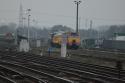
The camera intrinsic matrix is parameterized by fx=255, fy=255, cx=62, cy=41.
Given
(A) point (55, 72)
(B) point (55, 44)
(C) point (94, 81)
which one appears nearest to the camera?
(C) point (94, 81)

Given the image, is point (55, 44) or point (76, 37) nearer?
point (76, 37)

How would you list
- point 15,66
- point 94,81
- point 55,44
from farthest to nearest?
point 55,44 → point 15,66 → point 94,81

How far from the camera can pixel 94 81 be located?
34.0ft

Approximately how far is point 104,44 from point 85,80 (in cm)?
3604

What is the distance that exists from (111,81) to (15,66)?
285 inches

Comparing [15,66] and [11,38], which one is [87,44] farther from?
[15,66]

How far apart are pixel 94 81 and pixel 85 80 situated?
570mm

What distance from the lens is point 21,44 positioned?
3016cm

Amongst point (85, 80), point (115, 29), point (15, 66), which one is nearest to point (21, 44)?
point (15, 66)

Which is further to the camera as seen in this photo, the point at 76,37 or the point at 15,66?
the point at 76,37

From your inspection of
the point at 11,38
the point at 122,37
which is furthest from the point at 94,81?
the point at 11,38

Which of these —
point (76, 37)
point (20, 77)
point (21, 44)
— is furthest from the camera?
point (76, 37)

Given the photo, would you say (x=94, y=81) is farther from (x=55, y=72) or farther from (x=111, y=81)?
(x=55, y=72)

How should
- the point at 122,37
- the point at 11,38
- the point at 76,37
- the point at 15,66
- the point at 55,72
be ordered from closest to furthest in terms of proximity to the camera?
the point at 55,72, the point at 15,66, the point at 76,37, the point at 122,37, the point at 11,38
